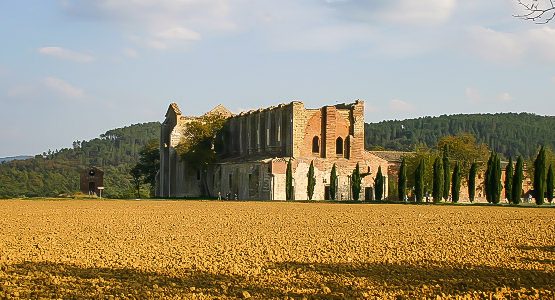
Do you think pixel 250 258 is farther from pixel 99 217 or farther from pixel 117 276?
pixel 99 217

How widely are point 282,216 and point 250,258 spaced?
61.4 feet

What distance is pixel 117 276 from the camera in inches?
608

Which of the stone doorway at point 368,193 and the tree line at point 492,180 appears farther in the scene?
the stone doorway at point 368,193

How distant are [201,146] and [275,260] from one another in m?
64.2

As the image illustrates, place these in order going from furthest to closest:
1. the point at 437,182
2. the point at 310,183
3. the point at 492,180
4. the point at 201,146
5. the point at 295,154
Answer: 1. the point at 201,146
2. the point at 295,154
3. the point at 310,183
4. the point at 437,182
5. the point at 492,180

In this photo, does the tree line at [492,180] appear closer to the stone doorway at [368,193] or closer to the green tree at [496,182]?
the green tree at [496,182]

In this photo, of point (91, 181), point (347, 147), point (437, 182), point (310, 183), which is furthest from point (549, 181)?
point (91, 181)

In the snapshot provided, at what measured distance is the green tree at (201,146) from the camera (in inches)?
3187

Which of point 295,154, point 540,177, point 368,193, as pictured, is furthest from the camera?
point 295,154

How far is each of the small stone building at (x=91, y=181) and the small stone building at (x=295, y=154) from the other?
85.4 ft

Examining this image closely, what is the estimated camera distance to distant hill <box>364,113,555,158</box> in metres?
162

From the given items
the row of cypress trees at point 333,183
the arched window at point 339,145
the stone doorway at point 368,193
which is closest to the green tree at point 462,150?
the arched window at point 339,145

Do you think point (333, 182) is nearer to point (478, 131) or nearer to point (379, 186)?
point (379, 186)

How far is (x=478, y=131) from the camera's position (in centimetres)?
17375
